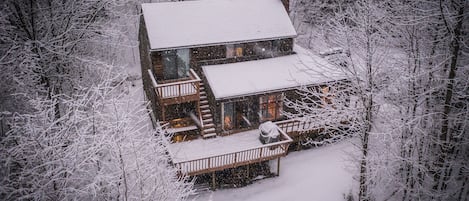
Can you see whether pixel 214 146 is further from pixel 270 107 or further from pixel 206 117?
pixel 270 107

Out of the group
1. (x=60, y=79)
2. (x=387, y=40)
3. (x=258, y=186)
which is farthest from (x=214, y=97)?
(x=387, y=40)

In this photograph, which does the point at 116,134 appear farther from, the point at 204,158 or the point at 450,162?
the point at 450,162

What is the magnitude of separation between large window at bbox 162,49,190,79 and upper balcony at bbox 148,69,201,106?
65.3 inches

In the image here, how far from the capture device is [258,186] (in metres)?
18.1

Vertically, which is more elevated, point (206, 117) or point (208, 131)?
point (206, 117)

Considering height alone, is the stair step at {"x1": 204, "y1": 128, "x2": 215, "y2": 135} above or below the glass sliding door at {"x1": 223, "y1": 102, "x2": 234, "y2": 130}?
below

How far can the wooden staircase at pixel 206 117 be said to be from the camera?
63.3 feet

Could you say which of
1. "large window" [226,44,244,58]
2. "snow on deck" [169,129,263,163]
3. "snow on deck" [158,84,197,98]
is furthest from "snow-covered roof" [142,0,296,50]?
"snow on deck" [169,129,263,163]

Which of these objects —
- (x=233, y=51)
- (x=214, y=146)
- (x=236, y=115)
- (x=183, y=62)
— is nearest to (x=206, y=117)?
(x=236, y=115)

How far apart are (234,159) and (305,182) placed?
4.21 m

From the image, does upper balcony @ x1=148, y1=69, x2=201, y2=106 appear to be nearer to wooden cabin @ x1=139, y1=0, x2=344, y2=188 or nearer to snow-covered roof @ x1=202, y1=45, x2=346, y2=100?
wooden cabin @ x1=139, y1=0, x2=344, y2=188

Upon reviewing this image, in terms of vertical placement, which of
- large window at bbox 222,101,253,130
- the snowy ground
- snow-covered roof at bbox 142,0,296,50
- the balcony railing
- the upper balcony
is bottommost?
the snowy ground

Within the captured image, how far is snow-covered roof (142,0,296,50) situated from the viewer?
20.3m

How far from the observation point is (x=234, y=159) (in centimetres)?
1736
